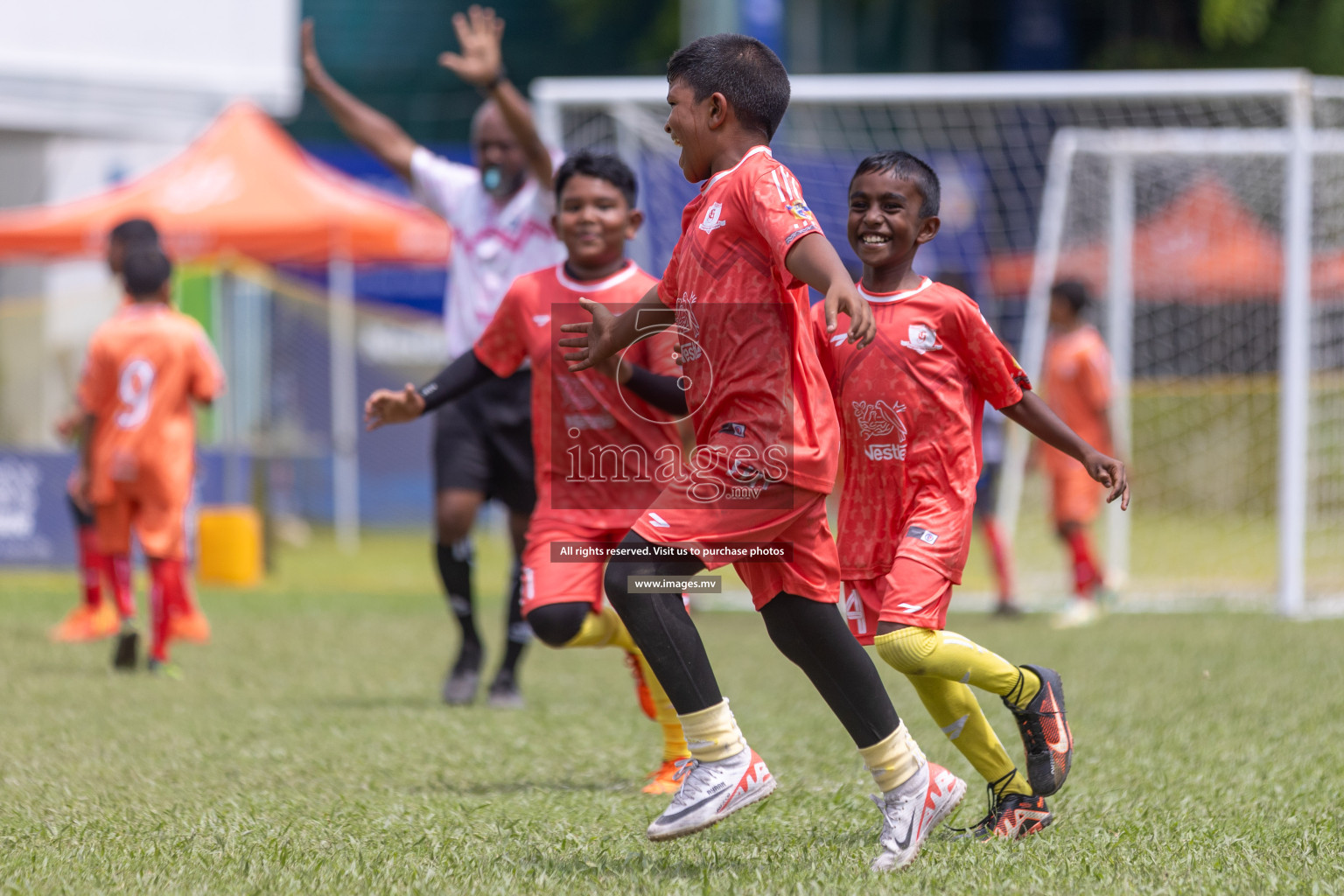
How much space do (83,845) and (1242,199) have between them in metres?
12.8

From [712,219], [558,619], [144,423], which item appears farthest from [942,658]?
[144,423]

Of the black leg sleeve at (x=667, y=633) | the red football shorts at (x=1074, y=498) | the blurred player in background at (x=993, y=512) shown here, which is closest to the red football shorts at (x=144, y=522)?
the black leg sleeve at (x=667, y=633)

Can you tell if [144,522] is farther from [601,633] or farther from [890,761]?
[890,761]

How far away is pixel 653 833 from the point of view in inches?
132

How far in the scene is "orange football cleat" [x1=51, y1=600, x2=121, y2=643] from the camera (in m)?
8.23

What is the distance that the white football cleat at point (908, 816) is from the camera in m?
3.40

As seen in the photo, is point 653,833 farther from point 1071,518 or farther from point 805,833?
point 1071,518

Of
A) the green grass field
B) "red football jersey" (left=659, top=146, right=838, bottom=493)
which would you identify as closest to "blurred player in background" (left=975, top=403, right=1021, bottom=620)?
the green grass field

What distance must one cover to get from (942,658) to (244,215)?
10.00 m

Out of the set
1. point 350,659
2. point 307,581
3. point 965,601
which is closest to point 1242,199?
point 965,601

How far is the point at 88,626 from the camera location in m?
8.31

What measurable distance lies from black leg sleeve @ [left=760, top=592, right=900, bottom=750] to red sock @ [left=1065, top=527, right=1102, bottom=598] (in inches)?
238

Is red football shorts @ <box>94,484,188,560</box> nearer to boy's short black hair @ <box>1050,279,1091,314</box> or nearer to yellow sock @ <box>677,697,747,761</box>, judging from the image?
yellow sock @ <box>677,697,747,761</box>

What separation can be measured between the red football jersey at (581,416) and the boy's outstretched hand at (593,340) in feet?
2.80
